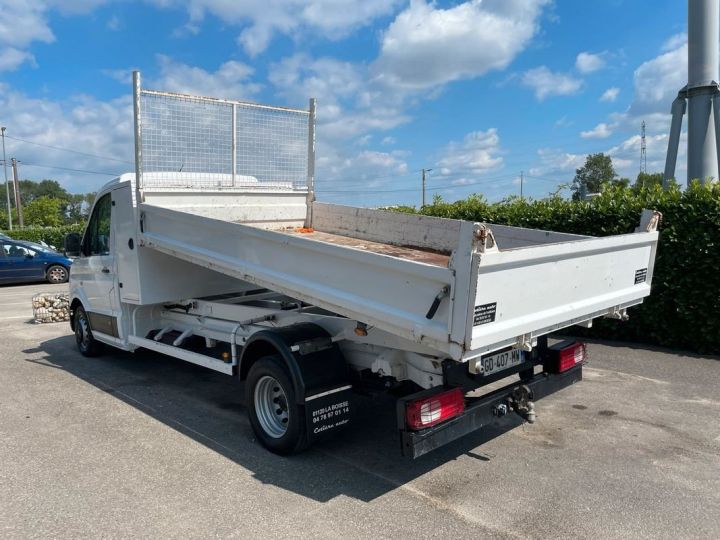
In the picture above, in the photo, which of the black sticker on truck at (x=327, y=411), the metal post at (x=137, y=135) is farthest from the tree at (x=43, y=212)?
the black sticker on truck at (x=327, y=411)

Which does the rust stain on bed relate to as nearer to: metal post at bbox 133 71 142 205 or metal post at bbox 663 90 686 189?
metal post at bbox 133 71 142 205

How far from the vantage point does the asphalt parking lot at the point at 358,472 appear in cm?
363

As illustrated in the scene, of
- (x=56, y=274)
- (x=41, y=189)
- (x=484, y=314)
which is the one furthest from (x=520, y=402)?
(x=41, y=189)

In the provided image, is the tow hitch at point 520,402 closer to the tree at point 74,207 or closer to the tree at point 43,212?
the tree at point 43,212

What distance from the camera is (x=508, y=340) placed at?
144 inches

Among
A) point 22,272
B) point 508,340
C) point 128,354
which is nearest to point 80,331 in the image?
point 128,354

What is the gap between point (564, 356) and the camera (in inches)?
198

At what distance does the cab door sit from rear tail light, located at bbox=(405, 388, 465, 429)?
484 cm

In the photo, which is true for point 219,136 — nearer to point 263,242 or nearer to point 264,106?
point 264,106

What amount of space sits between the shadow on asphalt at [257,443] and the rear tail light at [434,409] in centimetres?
69

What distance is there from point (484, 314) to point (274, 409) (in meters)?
2.32

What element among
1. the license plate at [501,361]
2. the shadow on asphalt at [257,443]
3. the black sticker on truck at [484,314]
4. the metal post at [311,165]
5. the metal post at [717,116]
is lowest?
the shadow on asphalt at [257,443]

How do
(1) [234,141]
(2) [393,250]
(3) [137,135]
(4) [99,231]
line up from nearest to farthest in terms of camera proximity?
(2) [393,250]
(3) [137,135]
(1) [234,141]
(4) [99,231]

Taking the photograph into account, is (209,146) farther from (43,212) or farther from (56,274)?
(43,212)
